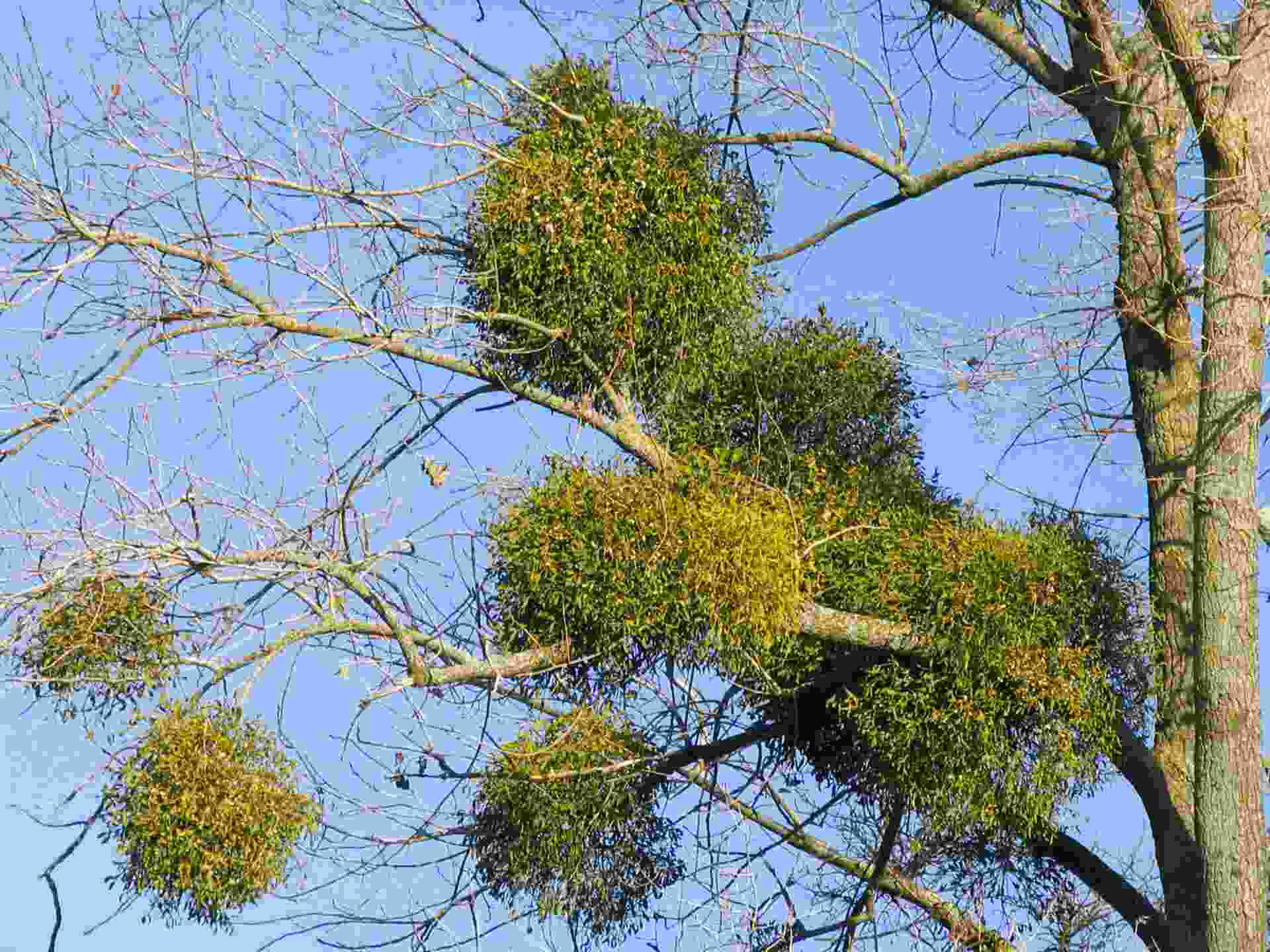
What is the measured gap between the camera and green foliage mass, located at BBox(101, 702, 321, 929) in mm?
6258

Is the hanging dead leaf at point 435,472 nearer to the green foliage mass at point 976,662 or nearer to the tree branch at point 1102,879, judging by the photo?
the green foliage mass at point 976,662

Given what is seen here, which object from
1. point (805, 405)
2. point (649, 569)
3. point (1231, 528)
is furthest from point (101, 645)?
point (1231, 528)

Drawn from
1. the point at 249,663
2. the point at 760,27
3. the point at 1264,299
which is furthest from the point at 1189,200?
the point at 249,663

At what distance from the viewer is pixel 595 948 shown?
8.02m

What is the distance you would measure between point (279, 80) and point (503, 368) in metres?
1.52

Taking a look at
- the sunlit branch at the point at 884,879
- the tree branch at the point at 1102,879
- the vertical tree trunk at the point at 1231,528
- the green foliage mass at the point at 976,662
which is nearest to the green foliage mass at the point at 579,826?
the sunlit branch at the point at 884,879

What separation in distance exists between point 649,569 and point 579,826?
1.44 m

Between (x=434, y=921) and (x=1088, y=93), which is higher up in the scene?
(x=1088, y=93)

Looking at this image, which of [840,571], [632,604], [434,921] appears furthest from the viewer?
[434,921]

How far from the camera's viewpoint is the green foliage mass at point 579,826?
7426 mm

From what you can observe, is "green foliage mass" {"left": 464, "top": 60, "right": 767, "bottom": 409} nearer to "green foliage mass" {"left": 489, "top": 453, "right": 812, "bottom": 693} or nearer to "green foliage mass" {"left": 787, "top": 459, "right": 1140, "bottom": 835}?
"green foliage mass" {"left": 489, "top": 453, "right": 812, "bottom": 693}

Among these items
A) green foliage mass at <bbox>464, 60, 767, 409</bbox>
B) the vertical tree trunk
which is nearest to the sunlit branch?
the vertical tree trunk

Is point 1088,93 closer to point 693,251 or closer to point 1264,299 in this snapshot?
point 1264,299

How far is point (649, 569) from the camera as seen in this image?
6758 millimetres
